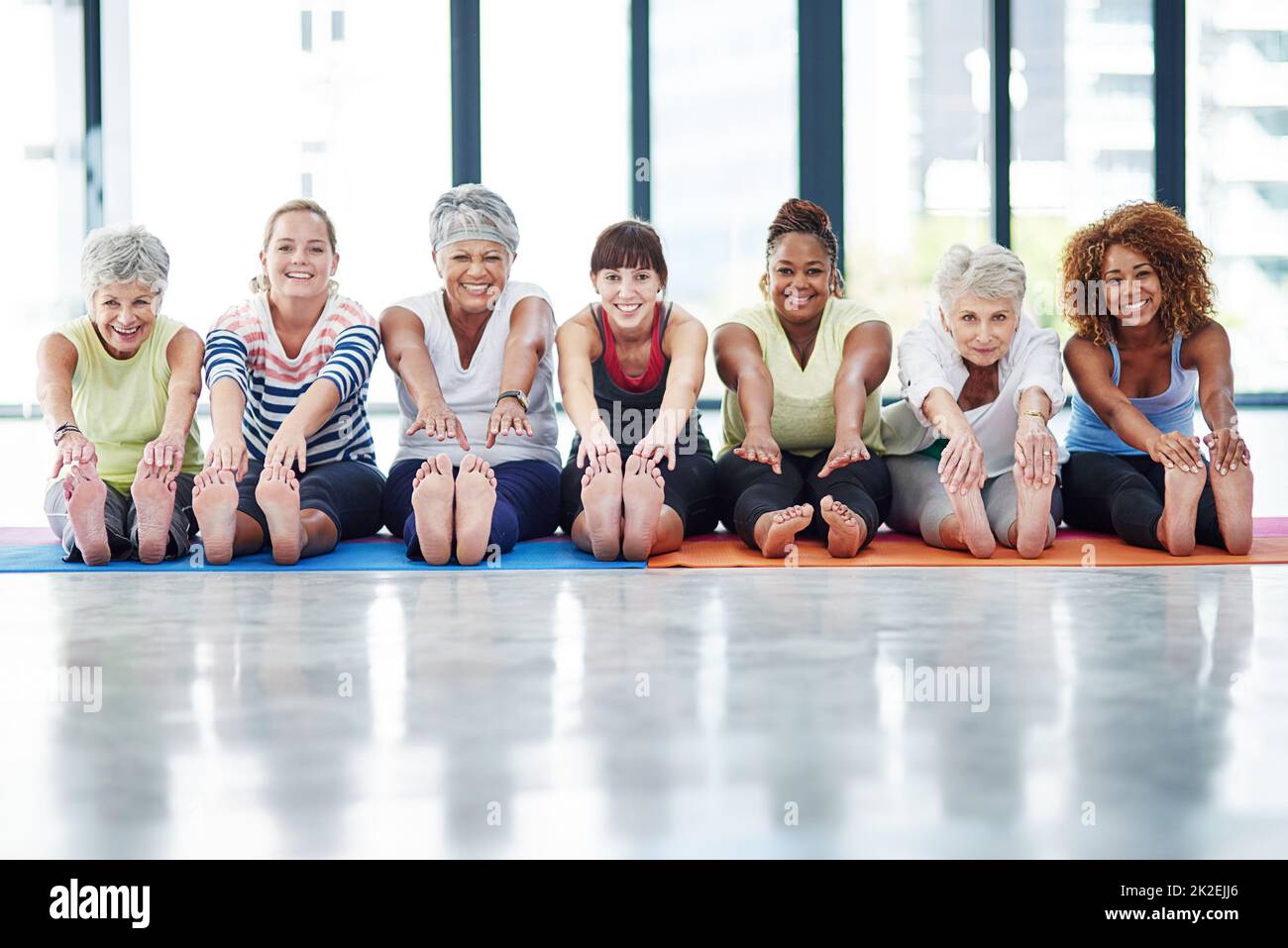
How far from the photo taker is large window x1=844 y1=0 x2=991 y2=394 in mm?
6535

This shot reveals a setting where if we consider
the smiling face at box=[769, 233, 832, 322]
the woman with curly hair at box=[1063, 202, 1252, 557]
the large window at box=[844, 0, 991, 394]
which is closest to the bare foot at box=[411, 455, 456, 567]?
the smiling face at box=[769, 233, 832, 322]

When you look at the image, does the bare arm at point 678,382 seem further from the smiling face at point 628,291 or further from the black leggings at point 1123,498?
the black leggings at point 1123,498

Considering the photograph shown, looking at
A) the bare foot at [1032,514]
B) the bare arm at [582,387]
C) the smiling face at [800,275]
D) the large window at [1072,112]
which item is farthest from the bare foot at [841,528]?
the large window at [1072,112]

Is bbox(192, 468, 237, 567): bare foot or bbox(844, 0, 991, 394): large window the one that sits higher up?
bbox(844, 0, 991, 394): large window

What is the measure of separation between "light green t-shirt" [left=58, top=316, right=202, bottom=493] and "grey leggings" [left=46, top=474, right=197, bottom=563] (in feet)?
0.22

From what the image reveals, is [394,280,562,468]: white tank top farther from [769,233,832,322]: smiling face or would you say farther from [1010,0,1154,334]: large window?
[1010,0,1154,334]: large window

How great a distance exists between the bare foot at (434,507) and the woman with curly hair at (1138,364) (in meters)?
1.36

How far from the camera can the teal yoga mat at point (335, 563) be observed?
2.41 meters

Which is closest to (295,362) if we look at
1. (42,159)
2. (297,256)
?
(297,256)

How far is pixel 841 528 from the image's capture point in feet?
8.09

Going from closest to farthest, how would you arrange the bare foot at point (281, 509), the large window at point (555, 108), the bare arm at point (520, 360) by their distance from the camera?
the bare foot at point (281, 509), the bare arm at point (520, 360), the large window at point (555, 108)

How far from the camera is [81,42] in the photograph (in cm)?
624

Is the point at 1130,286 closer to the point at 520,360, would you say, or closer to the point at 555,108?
the point at 520,360
